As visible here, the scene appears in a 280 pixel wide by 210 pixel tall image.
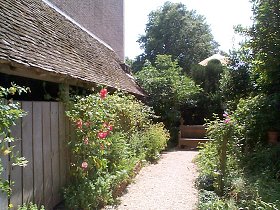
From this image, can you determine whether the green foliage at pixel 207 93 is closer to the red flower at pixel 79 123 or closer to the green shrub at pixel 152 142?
the green shrub at pixel 152 142

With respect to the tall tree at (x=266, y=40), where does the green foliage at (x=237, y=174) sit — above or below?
below

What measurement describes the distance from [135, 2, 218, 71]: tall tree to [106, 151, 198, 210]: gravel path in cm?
2445

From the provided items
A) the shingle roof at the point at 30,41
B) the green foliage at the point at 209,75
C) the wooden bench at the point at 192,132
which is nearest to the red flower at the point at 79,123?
the shingle roof at the point at 30,41

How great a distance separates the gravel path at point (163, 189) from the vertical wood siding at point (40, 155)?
1093 millimetres

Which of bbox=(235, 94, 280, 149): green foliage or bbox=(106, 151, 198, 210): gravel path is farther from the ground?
bbox=(235, 94, 280, 149): green foliage

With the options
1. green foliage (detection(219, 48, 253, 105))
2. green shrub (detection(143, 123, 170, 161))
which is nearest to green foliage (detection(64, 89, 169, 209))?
green shrub (detection(143, 123, 170, 161))

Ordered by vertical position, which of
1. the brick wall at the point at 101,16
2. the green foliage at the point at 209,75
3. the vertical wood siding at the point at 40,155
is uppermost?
the brick wall at the point at 101,16

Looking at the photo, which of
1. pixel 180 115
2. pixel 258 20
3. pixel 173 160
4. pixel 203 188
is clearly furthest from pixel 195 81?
pixel 203 188

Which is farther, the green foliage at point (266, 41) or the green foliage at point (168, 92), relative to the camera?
the green foliage at point (168, 92)

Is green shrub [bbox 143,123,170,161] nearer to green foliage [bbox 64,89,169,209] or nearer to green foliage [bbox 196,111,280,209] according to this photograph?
green foliage [bbox 196,111,280,209]

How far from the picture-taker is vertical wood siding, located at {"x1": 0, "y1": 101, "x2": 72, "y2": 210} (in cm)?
399

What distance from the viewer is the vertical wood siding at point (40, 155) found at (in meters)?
3.99

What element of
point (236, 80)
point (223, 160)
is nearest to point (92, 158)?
point (223, 160)

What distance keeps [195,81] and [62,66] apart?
1304 cm
